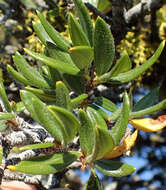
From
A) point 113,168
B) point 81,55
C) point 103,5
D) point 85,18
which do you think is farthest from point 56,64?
point 103,5

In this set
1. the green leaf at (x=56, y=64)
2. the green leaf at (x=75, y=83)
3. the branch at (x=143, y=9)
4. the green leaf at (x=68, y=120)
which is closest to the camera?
the green leaf at (x=68, y=120)

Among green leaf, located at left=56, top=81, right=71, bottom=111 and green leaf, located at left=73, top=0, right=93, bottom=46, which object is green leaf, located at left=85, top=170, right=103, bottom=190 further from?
green leaf, located at left=73, top=0, right=93, bottom=46

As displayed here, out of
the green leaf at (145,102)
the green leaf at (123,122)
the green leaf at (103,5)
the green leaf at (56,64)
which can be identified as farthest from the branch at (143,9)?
the green leaf at (123,122)

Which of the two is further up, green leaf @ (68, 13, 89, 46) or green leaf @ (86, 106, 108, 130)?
green leaf @ (68, 13, 89, 46)

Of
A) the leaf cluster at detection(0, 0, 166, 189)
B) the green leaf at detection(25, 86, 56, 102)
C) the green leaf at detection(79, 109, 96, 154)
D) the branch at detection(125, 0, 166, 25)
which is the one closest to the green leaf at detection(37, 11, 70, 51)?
the leaf cluster at detection(0, 0, 166, 189)

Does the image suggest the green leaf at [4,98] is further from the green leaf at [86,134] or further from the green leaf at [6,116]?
the green leaf at [86,134]
